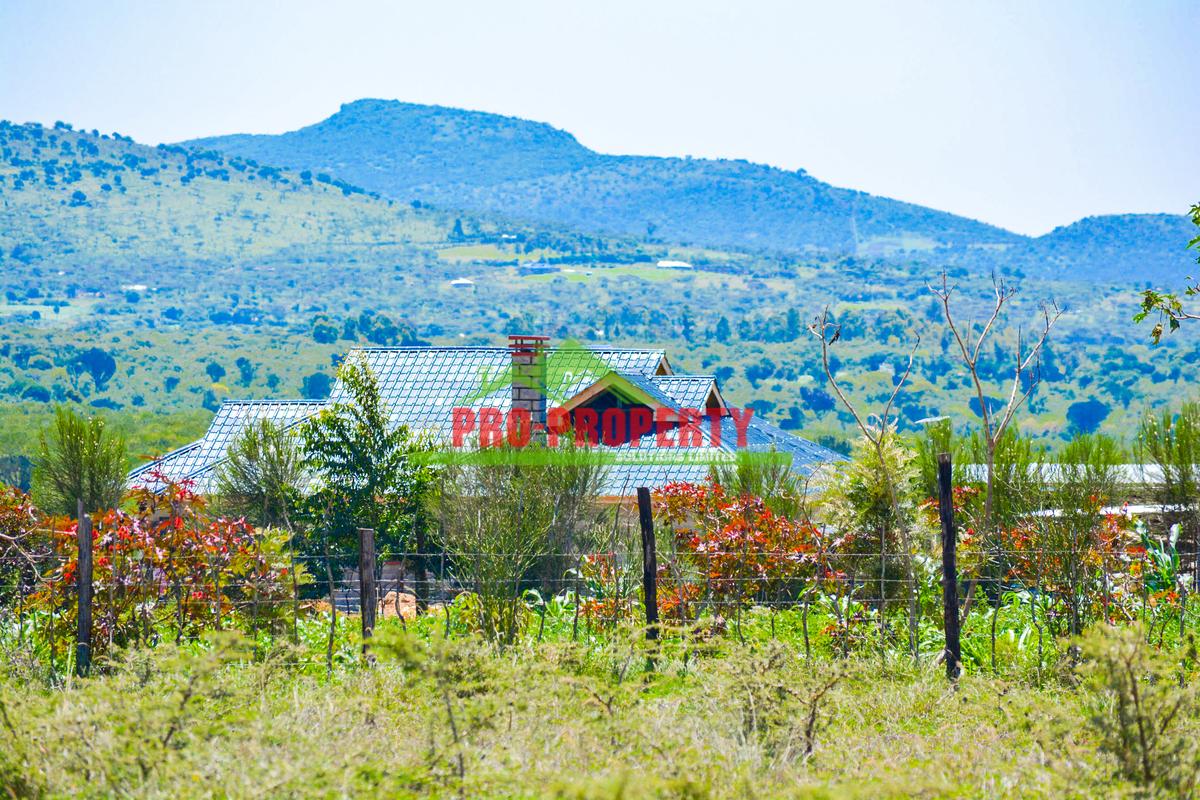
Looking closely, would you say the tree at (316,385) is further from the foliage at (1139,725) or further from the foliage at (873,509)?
the foliage at (1139,725)

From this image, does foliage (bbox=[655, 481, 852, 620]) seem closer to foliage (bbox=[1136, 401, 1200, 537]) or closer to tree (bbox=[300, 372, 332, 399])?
foliage (bbox=[1136, 401, 1200, 537])

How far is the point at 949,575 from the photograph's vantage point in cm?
771

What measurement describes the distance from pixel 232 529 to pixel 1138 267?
169833mm

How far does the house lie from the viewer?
57.6 ft

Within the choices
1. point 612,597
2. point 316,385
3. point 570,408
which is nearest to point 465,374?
point 570,408

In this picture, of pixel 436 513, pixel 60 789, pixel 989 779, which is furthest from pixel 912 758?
pixel 436 513

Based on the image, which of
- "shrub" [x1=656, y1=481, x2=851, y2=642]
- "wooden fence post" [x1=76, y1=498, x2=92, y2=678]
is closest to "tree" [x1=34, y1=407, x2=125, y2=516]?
"wooden fence post" [x1=76, y1=498, x2=92, y2=678]

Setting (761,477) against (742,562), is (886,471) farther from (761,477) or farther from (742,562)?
(761,477)

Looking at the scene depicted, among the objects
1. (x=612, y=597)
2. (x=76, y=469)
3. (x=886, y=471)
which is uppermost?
(x=886, y=471)

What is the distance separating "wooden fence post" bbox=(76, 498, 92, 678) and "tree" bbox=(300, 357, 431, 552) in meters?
5.66

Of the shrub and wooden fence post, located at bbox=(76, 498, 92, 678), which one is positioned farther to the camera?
the shrub

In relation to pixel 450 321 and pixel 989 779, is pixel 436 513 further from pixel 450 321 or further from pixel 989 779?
pixel 450 321

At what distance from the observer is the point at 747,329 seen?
331 feet

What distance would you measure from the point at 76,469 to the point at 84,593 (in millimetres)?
6642
